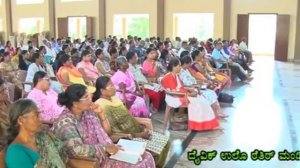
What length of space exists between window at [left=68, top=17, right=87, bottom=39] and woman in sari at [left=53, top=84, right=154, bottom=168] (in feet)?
55.0

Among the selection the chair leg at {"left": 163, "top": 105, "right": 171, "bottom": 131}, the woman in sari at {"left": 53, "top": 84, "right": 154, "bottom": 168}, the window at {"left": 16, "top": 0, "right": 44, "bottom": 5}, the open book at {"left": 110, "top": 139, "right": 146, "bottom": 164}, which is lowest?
the chair leg at {"left": 163, "top": 105, "right": 171, "bottom": 131}

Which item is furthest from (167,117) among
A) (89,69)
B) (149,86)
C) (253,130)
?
(89,69)

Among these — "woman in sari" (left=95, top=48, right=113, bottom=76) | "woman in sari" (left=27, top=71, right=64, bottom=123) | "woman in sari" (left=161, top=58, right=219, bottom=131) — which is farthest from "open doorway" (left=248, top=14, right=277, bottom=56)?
"woman in sari" (left=27, top=71, right=64, bottom=123)

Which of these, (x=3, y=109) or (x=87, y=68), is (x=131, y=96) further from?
(x=3, y=109)

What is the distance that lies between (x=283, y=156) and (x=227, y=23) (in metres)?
12.3

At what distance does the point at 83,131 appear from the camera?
2.85 m

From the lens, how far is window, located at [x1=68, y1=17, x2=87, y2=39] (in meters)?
19.5

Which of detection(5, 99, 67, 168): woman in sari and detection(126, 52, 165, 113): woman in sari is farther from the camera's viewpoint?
detection(126, 52, 165, 113): woman in sari

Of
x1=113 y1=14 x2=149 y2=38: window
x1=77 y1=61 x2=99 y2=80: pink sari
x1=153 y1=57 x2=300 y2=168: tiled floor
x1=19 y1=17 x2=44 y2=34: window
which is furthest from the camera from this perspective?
x1=19 y1=17 x2=44 y2=34: window

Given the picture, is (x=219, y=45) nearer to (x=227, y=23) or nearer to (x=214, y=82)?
(x=214, y=82)

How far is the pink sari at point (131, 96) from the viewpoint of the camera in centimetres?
510

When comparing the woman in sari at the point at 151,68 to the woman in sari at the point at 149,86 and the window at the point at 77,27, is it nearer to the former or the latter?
the woman in sari at the point at 149,86

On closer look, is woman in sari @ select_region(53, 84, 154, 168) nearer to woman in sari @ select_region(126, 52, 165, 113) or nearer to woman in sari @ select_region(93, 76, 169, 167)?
woman in sari @ select_region(93, 76, 169, 167)

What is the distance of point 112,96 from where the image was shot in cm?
360
